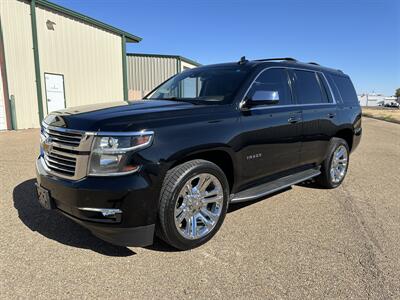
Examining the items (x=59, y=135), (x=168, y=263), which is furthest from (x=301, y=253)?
(x=59, y=135)

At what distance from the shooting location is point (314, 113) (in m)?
4.96

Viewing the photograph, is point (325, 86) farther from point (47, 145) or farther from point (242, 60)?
point (47, 145)

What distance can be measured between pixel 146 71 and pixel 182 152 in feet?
69.9

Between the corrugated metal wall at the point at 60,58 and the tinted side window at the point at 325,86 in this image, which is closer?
the tinted side window at the point at 325,86

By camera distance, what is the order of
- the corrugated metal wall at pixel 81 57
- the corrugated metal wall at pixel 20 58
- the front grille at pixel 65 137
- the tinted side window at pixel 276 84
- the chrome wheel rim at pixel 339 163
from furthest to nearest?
the corrugated metal wall at pixel 81 57 < the corrugated metal wall at pixel 20 58 < the chrome wheel rim at pixel 339 163 < the tinted side window at pixel 276 84 < the front grille at pixel 65 137

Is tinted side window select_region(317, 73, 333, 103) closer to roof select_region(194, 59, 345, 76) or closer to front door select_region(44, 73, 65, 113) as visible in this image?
roof select_region(194, 59, 345, 76)

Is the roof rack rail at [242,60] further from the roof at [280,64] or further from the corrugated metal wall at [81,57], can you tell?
the corrugated metal wall at [81,57]

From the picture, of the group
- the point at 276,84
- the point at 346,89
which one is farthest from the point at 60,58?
the point at 276,84

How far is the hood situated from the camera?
9.27 ft

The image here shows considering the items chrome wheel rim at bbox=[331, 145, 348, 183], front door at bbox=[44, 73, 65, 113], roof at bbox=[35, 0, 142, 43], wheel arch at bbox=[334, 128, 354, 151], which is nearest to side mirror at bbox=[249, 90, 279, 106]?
chrome wheel rim at bbox=[331, 145, 348, 183]

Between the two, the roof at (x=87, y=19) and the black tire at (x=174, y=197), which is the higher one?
the roof at (x=87, y=19)

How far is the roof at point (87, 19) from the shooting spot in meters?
13.2

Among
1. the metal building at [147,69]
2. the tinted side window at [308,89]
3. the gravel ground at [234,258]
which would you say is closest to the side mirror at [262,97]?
the tinted side window at [308,89]

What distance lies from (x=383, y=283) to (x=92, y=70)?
15.8m
